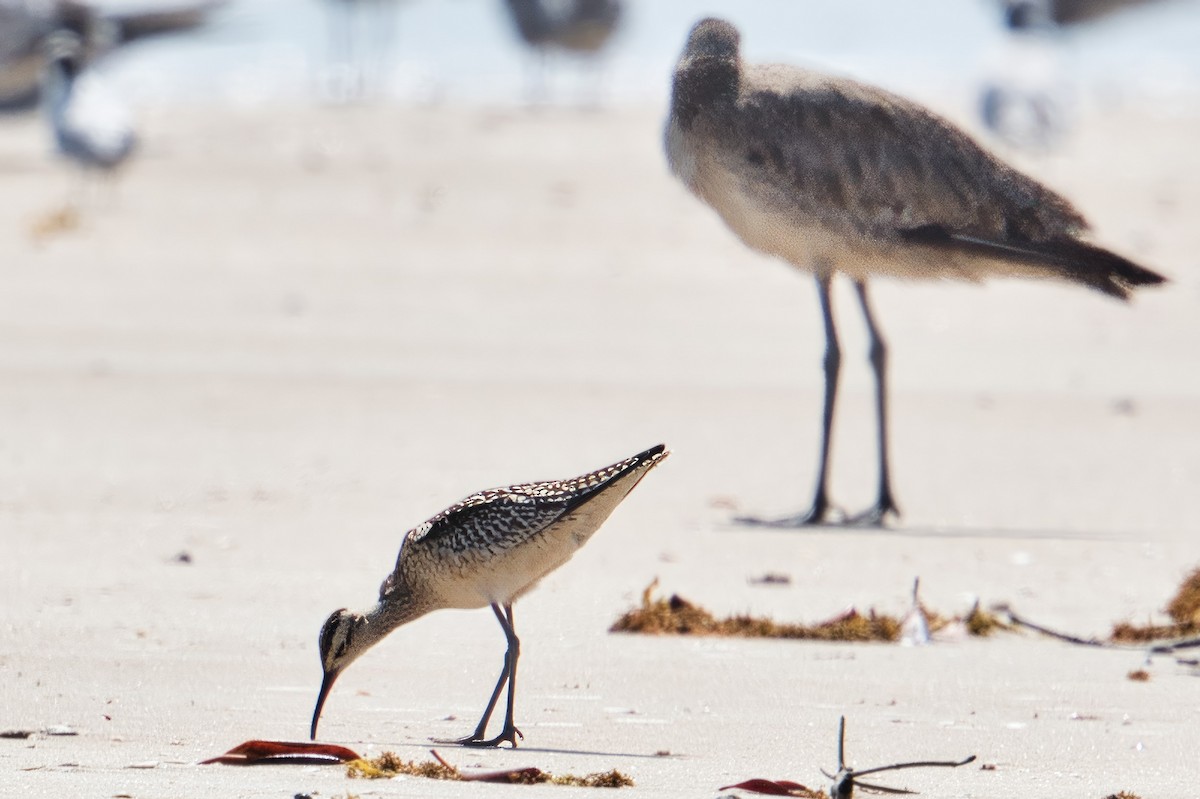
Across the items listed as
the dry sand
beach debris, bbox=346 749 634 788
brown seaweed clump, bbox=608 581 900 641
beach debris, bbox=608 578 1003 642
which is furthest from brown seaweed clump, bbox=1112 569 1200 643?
beach debris, bbox=346 749 634 788

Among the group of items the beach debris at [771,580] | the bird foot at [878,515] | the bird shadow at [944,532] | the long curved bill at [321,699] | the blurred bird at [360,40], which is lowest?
the long curved bill at [321,699]

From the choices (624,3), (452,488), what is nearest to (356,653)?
(452,488)

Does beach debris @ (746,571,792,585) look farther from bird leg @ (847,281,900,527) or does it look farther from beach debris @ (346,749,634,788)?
beach debris @ (346,749,634,788)

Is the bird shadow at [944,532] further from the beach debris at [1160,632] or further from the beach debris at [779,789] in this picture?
the beach debris at [779,789]

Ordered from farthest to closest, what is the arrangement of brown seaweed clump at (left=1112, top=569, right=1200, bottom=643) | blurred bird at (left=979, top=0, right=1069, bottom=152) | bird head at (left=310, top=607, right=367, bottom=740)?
blurred bird at (left=979, top=0, right=1069, bottom=152)
brown seaweed clump at (left=1112, top=569, right=1200, bottom=643)
bird head at (left=310, top=607, right=367, bottom=740)

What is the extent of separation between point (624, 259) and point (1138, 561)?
827 centimetres

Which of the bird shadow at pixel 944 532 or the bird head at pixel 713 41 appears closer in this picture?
the bird shadow at pixel 944 532

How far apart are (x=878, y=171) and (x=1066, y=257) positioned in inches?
32.3

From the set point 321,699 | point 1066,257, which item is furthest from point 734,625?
point 1066,257

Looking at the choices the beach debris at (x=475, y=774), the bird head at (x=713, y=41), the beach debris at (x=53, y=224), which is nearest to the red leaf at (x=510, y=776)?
the beach debris at (x=475, y=774)

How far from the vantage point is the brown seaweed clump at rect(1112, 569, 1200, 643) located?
6211 millimetres

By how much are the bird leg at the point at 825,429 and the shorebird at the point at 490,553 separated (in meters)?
3.07

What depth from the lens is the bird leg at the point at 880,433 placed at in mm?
8453

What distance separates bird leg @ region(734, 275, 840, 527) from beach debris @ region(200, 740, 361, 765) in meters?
3.82
